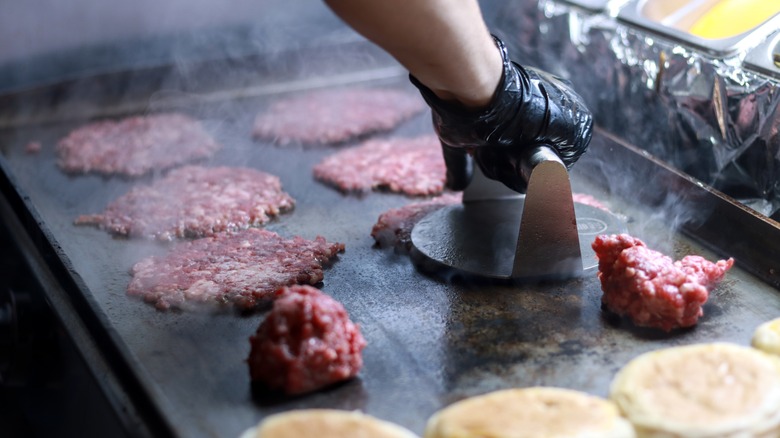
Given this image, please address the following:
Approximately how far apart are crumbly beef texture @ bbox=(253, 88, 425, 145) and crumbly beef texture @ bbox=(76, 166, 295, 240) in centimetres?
49

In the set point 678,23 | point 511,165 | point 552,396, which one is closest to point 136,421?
point 552,396

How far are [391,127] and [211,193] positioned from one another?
1.12 m

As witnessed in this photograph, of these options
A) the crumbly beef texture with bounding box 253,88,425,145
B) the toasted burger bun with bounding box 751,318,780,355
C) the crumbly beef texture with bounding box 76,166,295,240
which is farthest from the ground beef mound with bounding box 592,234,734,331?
the crumbly beef texture with bounding box 253,88,425,145

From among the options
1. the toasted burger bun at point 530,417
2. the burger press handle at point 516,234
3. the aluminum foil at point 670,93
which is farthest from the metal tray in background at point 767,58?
the toasted burger bun at point 530,417

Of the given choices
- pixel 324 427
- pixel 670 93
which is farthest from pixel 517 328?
pixel 670 93

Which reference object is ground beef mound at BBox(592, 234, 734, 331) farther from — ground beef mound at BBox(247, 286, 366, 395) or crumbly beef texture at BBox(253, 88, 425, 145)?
crumbly beef texture at BBox(253, 88, 425, 145)

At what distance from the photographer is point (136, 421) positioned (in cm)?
204

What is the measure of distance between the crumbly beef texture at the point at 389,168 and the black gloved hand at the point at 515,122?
61 cm

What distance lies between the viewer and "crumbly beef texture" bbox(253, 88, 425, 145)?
13.3 ft

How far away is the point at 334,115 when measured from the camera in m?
4.26

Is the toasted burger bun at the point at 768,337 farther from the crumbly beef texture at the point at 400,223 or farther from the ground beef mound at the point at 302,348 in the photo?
the crumbly beef texture at the point at 400,223

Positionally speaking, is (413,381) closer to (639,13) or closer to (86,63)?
(639,13)

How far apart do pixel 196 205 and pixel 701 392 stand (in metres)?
2.13

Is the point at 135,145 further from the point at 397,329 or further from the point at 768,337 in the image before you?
the point at 768,337
